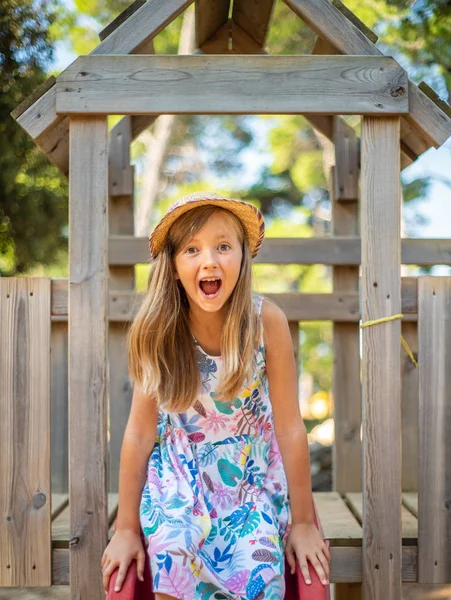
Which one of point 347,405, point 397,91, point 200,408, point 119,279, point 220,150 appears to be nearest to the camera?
point 200,408

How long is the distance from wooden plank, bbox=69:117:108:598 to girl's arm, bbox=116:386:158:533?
229 millimetres

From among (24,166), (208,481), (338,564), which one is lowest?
(338,564)

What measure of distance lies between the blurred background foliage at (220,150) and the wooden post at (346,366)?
4.46 feet

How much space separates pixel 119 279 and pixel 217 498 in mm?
2250

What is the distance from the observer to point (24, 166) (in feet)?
19.4

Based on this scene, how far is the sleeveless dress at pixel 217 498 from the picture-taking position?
2135 mm

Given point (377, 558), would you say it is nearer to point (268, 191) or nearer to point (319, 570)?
point (319, 570)

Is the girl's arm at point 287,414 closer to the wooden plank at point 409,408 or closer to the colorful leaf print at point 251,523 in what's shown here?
the colorful leaf print at point 251,523

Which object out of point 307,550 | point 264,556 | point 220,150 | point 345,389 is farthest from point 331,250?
point 220,150

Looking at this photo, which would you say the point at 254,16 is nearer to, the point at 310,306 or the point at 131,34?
the point at 131,34

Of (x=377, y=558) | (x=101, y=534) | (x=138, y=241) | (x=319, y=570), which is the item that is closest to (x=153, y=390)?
(x=101, y=534)

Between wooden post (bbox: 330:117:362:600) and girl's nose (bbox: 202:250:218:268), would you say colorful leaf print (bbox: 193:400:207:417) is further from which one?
wooden post (bbox: 330:117:362:600)

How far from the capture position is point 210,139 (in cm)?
1636

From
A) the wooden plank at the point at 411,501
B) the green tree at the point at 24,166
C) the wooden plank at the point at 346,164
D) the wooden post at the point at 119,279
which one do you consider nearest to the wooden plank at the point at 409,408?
the wooden plank at the point at 411,501
